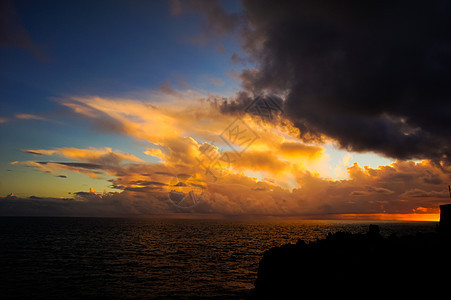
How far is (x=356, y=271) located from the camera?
17438 mm

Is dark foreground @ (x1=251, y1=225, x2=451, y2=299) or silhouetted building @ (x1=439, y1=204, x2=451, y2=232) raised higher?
silhouetted building @ (x1=439, y1=204, x2=451, y2=232)

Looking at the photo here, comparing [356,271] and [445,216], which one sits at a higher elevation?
[445,216]

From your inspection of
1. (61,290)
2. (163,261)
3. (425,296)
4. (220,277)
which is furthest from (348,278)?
(163,261)

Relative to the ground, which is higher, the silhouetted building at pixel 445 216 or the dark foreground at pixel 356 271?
the silhouetted building at pixel 445 216

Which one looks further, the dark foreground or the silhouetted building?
the silhouetted building

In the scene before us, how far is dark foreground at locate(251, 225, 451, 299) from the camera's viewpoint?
1552cm

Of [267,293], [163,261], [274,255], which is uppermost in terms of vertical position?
[274,255]

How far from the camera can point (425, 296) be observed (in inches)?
576

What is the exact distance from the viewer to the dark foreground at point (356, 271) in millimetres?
15516

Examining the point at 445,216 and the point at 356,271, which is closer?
the point at 356,271

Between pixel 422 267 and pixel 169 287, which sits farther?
pixel 169 287

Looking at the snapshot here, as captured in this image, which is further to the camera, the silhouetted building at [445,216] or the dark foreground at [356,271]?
the silhouetted building at [445,216]

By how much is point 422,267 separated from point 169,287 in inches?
867

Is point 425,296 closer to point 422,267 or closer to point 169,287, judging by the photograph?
point 422,267
